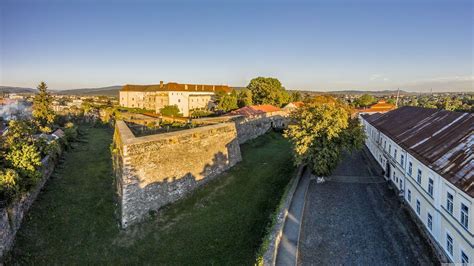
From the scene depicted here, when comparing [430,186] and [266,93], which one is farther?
[266,93]

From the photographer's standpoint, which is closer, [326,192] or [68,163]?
[326,192]

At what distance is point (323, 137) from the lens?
57.7 ft

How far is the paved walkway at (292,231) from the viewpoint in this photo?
420 inches

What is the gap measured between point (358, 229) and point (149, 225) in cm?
941

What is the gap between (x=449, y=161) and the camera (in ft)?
37.7

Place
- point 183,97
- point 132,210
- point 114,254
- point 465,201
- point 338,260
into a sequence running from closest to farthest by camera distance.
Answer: point 465,201 → point 338,260 → point 114,254 → point 132,210 → point 183,97

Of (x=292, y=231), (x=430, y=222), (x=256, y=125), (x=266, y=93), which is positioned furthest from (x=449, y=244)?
(x=266, y=93)

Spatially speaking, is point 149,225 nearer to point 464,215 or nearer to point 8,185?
point 8,185

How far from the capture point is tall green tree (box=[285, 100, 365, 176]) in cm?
1736

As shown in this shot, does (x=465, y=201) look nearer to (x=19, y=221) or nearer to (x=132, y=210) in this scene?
(x=132, y=210)

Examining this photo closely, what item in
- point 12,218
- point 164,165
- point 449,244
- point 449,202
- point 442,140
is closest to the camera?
point 449,244

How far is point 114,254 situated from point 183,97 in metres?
45.3

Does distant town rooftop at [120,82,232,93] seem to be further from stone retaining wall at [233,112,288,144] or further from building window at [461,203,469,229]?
building window at [461,203,469,229]

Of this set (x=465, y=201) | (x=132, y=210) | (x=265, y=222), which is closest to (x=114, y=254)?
(x=132, y=210)
